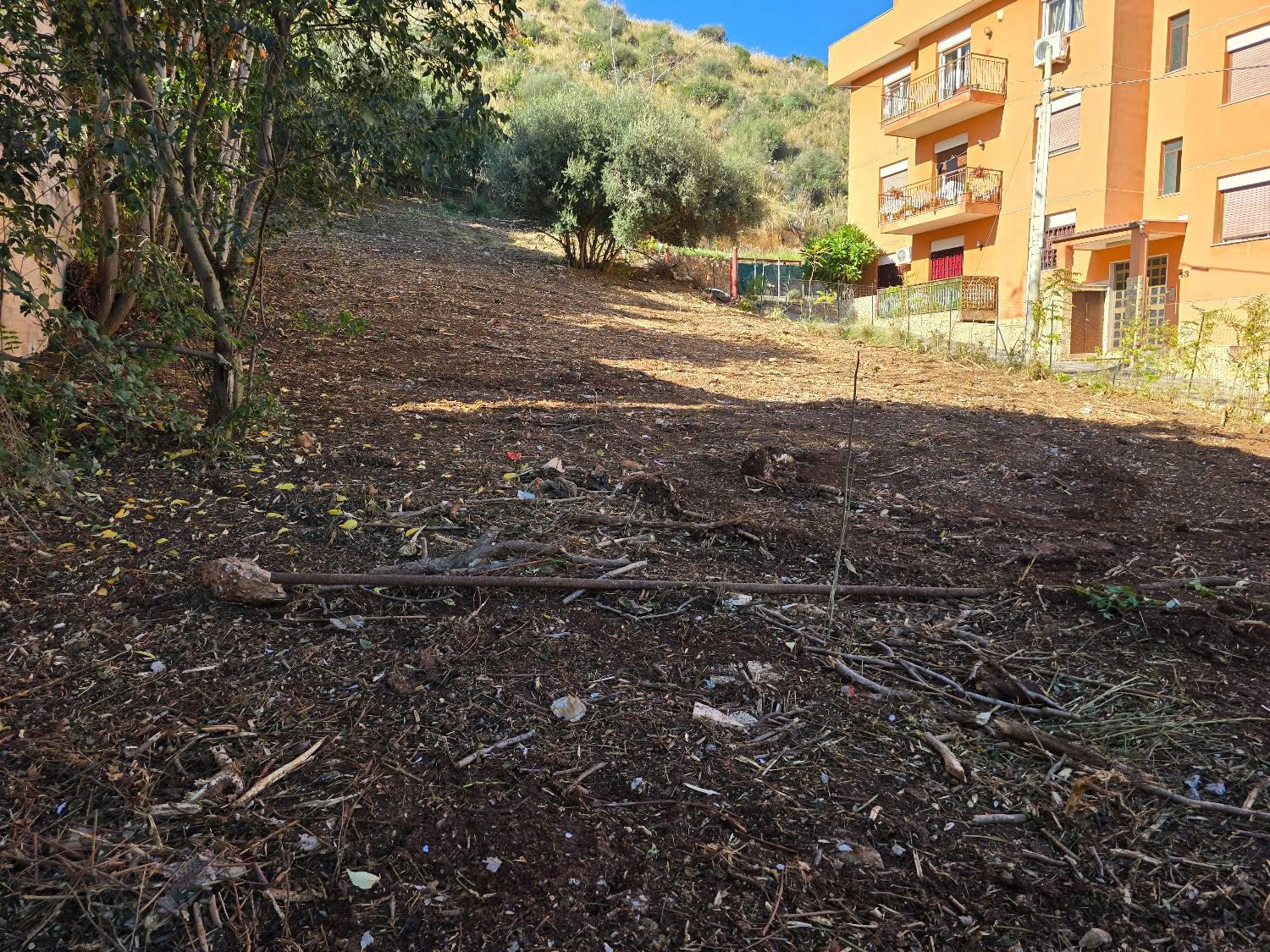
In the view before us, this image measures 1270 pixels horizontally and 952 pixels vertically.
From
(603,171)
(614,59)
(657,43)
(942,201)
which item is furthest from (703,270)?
(657,43)

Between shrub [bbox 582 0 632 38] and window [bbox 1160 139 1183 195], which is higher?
shrub [bbox 582 0 632 38]

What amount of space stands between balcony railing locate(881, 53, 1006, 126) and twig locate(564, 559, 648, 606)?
2132cm

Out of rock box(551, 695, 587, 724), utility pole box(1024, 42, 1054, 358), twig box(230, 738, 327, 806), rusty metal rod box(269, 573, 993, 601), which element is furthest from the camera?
utility pole box(1024, 42, 1054, 358)

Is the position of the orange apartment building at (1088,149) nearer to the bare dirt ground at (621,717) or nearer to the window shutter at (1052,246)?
the window shutter at (1052,246)

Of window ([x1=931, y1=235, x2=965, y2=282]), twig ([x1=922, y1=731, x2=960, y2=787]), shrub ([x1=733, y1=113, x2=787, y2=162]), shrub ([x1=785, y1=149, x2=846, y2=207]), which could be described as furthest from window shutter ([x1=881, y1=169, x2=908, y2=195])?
twig ([x1=922, y1=731, x2=960, y2=787])

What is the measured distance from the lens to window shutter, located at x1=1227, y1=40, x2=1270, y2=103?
1486cm

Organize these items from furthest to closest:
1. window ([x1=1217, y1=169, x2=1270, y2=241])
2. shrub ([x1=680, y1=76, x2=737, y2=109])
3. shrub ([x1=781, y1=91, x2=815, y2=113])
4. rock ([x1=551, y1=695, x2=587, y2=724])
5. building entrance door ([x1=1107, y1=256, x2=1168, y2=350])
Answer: shrub ([x1=781, y1=91, x2=815, y2=113]) < shrub ([x1=680, y1=76, x2=737, y2=109]) < building entrance door ([x1=1107, y1=256, x2=1168, y2=350]) < window ([x1=1217, y1=169, x2=1270, y2=241]) < rock ([x1=551, y1=695, x2=587, y2=724])

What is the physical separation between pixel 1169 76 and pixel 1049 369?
10905mm

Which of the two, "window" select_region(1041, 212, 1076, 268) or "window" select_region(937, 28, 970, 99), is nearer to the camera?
"window" select_region(1041, 212, 1076, 268)

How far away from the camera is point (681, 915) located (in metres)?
1.59

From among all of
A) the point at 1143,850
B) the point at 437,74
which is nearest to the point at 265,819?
the point at 1143,850

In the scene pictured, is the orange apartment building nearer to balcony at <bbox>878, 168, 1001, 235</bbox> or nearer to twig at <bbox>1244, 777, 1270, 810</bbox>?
balcony at <bbox>878, 168, 1001, 235</bbox>

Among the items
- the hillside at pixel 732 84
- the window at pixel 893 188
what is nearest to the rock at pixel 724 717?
the window at pixel 893 188

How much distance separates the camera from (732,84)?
4531 centimetres
